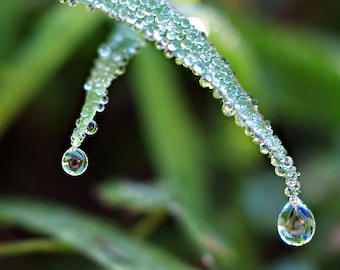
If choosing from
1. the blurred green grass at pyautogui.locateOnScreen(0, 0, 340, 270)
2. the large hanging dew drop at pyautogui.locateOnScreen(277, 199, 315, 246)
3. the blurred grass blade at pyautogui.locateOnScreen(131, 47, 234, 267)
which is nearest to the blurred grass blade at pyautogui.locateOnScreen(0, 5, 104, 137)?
the blurred green grass at pyautogui.locateOnScreen(0, 0, 340, 270)

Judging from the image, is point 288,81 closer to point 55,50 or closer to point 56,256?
point 55,50

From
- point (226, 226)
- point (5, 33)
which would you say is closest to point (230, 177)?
point (226, 226)

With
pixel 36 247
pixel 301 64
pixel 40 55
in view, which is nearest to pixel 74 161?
pixel 36 247

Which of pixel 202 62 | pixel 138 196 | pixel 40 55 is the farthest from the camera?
pixel 40 55

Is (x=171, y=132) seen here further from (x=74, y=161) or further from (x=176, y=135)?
(x=74, y=161)

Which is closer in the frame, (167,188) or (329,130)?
(167,188)

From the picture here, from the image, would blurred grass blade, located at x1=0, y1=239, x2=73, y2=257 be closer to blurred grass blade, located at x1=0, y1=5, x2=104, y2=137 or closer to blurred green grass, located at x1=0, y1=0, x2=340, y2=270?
blurred green grass, located at x1=0, y1=0, x2=340, y2=270
